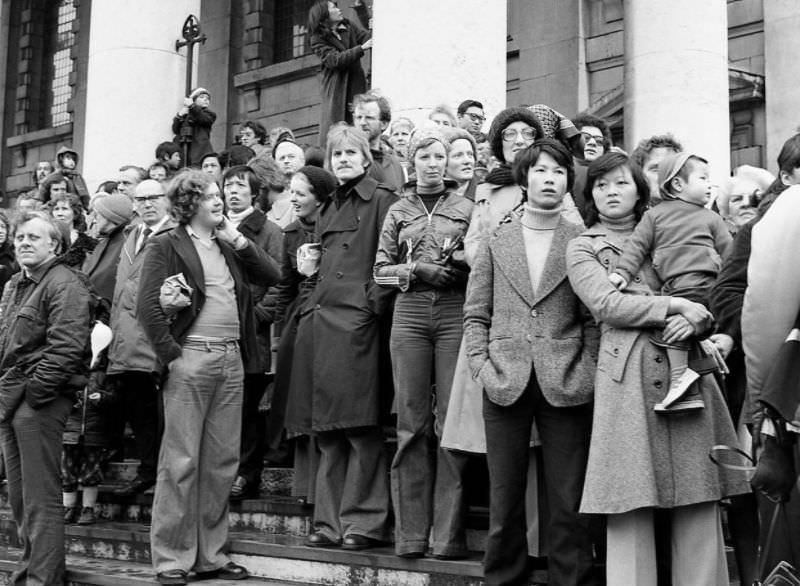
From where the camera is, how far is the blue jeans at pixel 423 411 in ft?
20.5

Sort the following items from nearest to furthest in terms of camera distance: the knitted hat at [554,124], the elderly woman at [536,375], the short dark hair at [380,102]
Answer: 1. the elderly woman at [536,375]
2. the knitted hat at [554,124]
3. the short dark hair at [380,102]

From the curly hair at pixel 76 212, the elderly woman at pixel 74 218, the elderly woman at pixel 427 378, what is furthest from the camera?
the curly hair at pixel 76 212

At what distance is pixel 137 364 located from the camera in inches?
320

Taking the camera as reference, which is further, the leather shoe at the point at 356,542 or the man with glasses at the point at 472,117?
the man with glasses at the point at 472,117

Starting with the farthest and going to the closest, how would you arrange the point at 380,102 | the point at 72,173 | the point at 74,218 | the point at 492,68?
the point at 72,173 < the point at 74,218 < the point at 492,68 < the point at 380,102

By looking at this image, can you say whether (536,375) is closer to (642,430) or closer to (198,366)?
(642,430)

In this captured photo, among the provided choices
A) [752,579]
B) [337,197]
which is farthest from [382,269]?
[752,579]

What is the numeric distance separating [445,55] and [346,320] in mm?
3211

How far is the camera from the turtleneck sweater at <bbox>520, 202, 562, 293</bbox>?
579 cm

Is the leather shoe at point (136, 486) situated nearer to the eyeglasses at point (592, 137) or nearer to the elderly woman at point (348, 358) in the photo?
the elderly woman at point (348, 358)

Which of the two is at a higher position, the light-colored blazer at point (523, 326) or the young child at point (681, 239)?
the young child at point (681, 239)

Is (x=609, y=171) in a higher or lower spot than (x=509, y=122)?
lower

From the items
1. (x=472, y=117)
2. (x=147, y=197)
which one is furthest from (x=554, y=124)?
(x=147, y=197)

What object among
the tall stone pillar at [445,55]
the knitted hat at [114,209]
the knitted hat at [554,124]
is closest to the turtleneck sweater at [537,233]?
the knitted hat at [554,124]
